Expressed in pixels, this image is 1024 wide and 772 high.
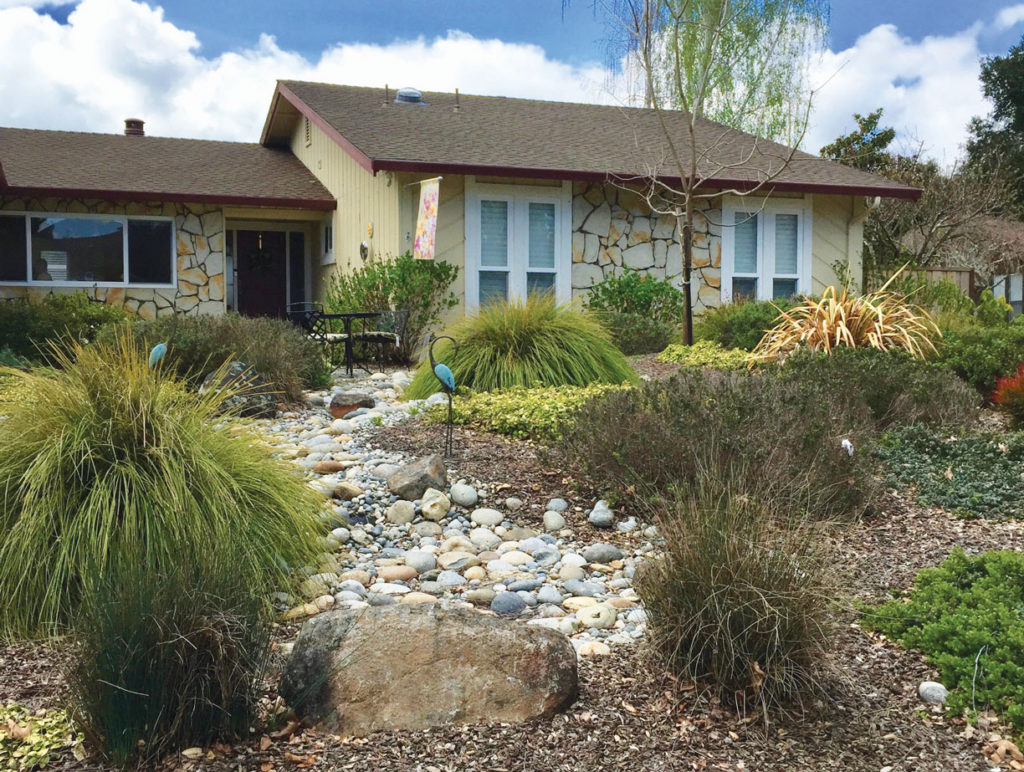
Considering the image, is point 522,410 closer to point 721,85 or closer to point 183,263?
point 183,263

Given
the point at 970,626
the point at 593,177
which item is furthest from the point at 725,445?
the point at 593,177

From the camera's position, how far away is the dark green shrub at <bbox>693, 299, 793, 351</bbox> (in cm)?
1183

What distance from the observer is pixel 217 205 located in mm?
15602

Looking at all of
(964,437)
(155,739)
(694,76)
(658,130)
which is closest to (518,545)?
(155,739)

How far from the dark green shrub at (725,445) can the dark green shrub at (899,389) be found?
3.39 ft

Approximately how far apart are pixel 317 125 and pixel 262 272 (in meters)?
2.91

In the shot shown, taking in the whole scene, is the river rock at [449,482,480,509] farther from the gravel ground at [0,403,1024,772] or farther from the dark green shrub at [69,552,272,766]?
the dark green shrub at [69,552,272,766]

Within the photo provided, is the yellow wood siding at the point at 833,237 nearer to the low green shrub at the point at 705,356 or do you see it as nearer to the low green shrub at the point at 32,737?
the low green shrub at the point at 705,356

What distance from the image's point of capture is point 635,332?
12547 mm

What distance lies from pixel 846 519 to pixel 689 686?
2.14 meters

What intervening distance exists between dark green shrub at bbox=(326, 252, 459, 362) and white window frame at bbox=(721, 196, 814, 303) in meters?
4.38

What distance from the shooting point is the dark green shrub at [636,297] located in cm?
1409

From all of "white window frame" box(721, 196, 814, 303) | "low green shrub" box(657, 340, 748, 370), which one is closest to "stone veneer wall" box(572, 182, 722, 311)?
"white window frame" box(721, 196, 814, 303)

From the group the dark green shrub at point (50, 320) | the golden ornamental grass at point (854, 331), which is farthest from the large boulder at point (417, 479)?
the dark green shrub at point (50, 320)
